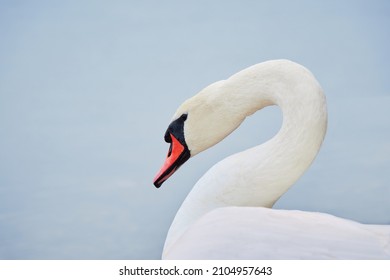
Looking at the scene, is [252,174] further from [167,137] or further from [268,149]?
[167,137]

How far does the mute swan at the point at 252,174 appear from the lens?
5.45ft

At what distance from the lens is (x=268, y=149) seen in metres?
2.08

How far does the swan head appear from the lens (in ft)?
7.10

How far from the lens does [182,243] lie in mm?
1833

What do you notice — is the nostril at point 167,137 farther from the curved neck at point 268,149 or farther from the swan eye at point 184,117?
the curved neck at point 268,149

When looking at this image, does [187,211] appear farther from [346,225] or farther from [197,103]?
[346,225]

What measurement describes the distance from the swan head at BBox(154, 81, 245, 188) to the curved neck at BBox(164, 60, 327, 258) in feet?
0.10

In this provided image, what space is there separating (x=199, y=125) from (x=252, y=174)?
0.25 m

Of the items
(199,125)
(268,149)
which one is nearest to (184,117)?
(199,125)

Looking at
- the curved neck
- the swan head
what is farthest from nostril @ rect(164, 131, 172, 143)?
the curved neck

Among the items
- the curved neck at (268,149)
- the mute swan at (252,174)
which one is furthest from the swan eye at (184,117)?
the curved neck at (268,149)
